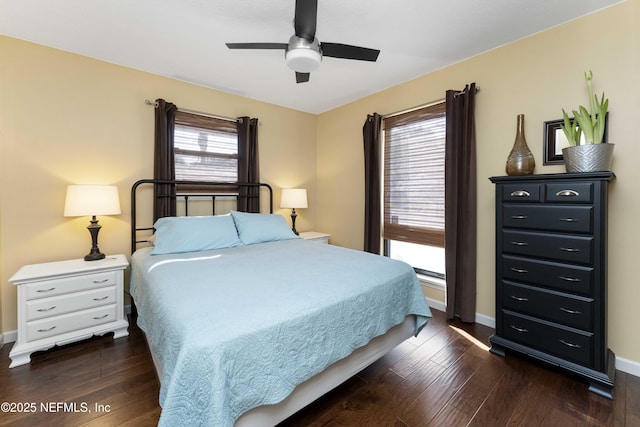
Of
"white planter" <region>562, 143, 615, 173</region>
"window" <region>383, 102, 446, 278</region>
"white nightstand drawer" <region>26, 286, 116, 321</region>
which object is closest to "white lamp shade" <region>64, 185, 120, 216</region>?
"white nightstand drawer" <region>26, 286, 116, 321</region>

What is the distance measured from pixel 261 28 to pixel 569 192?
2577 millimetres

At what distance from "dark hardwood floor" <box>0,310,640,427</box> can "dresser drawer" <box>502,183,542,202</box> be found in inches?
48.6

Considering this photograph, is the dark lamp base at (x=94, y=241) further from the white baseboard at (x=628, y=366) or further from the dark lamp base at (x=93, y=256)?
the white baseboard at (x=628, y=366)

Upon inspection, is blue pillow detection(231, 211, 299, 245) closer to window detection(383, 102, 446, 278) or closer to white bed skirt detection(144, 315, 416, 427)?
window detection(383, 102, 446, 278)

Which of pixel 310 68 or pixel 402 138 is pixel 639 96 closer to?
pixel 402 138

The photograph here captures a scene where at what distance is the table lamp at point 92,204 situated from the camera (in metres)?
2.36

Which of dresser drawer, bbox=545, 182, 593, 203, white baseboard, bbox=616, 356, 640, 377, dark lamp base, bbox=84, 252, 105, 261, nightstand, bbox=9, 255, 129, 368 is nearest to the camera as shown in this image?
dresser drawer, bbox=545, 182, 593, 203

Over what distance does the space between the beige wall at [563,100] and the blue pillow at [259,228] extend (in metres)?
2.01

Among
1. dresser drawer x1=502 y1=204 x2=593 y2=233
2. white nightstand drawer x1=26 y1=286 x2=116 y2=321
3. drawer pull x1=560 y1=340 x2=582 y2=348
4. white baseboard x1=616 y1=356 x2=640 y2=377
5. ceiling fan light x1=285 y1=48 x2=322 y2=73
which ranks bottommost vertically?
white baseboard x1=616 y1=356 x2=640 y2=377

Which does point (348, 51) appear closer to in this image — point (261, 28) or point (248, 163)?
point (261, 28)

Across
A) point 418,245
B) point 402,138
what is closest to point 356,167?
point 402,138

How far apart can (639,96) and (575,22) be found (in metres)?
0.76

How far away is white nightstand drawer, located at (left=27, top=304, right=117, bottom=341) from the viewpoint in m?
2.11

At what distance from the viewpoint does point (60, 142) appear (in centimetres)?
256
